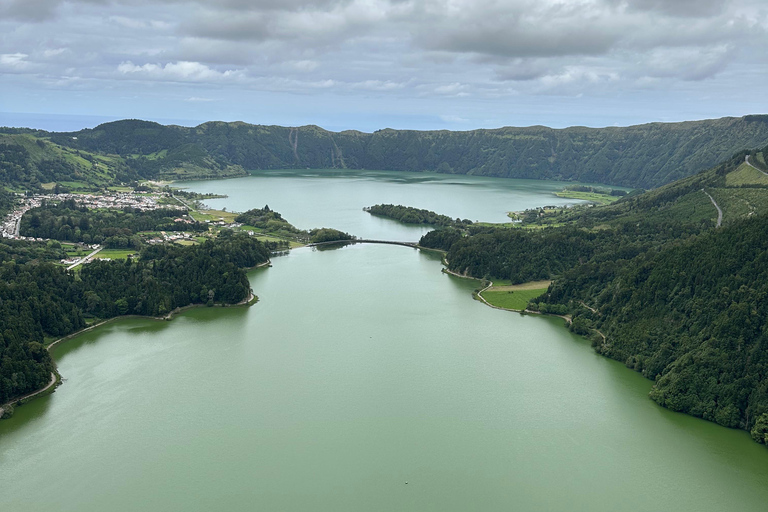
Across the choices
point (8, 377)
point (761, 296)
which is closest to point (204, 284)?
point (8, 377)

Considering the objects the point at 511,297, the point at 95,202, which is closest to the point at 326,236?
the point at 511,297

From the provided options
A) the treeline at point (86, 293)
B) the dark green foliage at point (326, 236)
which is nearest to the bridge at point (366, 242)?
the dark green foliage at point (326, 236)

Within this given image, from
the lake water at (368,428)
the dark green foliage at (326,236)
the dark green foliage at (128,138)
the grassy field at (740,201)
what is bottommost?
the lake water at (368,428)

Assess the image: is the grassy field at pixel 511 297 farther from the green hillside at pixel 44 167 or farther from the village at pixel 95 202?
the green hillside at pixel 44 167

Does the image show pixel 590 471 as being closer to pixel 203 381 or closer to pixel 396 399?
pixel 396 399

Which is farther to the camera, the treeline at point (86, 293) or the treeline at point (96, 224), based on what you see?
the treeline at point (96, 224)

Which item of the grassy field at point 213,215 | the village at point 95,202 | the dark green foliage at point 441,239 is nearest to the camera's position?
the dark green foliage at point 441,239

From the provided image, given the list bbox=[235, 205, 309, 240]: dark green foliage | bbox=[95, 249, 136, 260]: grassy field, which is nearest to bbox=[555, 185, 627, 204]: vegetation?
bbox=[235, 205, 309, 240]: dark green foliage
